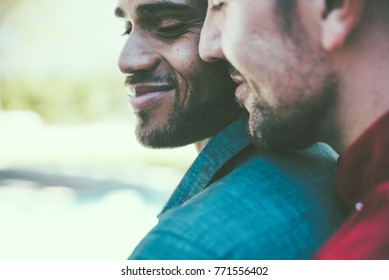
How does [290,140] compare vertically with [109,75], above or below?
below

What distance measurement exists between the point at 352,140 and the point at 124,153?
2.38 m

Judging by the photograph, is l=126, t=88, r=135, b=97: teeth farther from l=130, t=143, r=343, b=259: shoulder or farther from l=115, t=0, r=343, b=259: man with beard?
l=130, t=143, r=343, b=259: shoulder

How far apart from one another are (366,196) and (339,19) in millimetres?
303

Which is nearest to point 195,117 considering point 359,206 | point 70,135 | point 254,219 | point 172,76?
point 172,76

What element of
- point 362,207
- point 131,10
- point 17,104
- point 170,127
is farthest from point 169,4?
point 17,104

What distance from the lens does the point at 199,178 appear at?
1259 mm

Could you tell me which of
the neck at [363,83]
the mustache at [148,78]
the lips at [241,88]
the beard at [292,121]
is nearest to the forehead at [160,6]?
the mustache at [148,78]

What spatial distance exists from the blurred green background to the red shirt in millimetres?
1342

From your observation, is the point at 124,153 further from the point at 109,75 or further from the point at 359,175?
the point at 359,175

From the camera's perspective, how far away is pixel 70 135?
2.92m

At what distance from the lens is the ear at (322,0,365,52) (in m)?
0.90

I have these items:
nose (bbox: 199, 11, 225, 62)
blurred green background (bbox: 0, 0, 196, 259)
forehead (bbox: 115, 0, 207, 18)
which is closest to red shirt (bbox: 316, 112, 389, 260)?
nose (bbox: 199, 11, 225, 62)

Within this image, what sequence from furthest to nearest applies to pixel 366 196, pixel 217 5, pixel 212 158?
pixel 212 158
pixel 217 5
pixel 366 196

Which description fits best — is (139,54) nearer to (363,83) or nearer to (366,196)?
(363,83)
